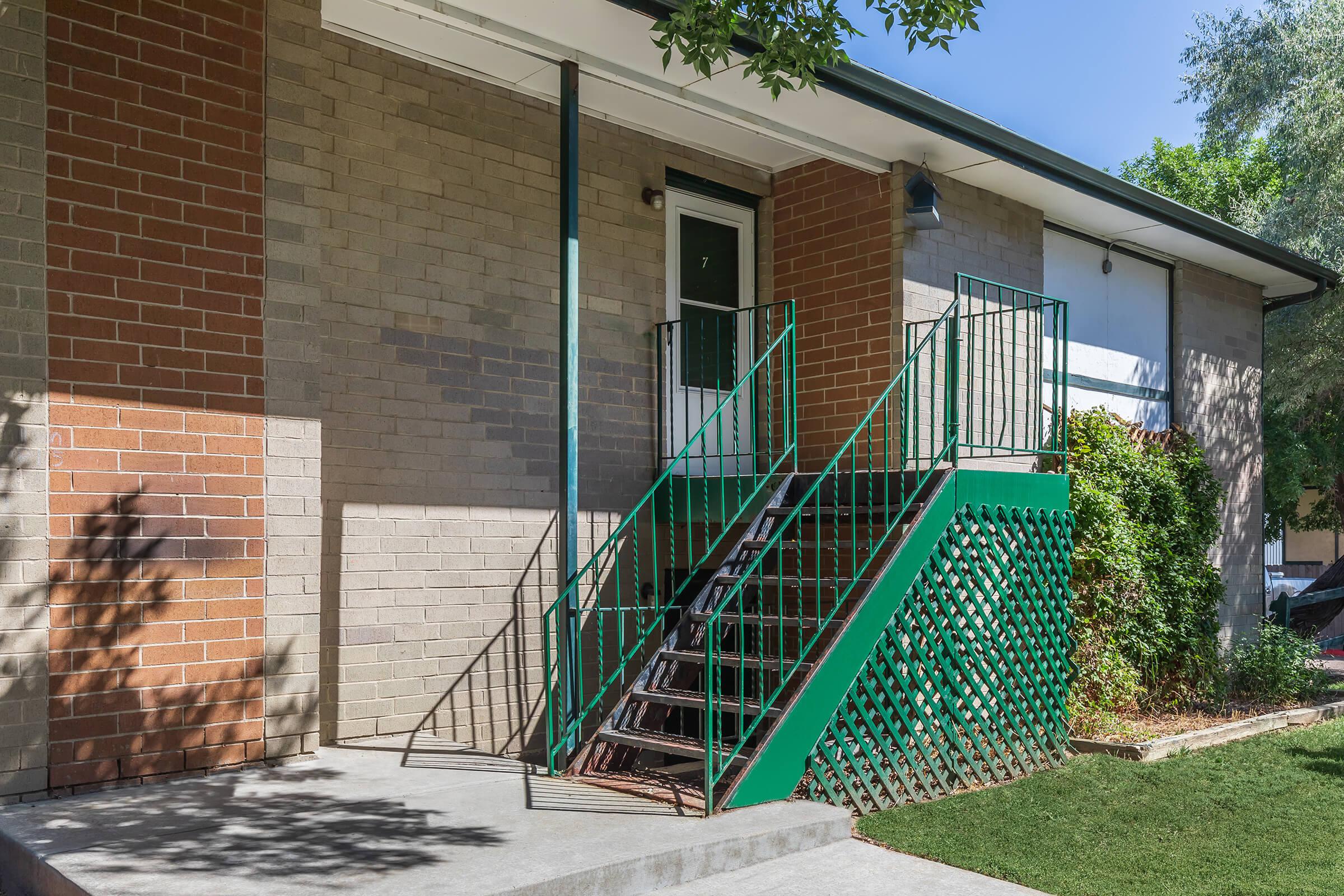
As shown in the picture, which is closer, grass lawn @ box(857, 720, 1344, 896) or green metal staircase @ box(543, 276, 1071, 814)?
grass lawn @ box(857, 720, 1344, 896)

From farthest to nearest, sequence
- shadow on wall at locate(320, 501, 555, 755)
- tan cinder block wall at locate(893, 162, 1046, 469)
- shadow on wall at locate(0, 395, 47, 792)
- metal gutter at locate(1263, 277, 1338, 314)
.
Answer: metal gutter at locate(1263, 277, 1338, 314) → tan cinder block wall at locate(893, 162, 1046, 469) → shadow on wall at locate(320, 501, 555, 755) → shadow on wall at locate(0, 395, 47, 792)

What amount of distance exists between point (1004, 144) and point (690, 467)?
2.94 meters

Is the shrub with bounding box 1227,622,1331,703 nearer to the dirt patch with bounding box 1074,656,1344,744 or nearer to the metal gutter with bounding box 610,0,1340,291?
the dirt patch with bounding box 1074,656,1344,744

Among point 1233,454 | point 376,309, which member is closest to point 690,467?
point 376,309

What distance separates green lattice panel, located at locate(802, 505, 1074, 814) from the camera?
16.9 ft

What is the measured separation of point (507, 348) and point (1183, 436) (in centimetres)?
617

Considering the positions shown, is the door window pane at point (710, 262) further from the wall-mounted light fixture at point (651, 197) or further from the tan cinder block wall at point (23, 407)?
the tan cinder block wall at point (23, 407)

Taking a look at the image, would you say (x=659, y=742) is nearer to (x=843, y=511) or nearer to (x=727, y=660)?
(x=727, y=660)

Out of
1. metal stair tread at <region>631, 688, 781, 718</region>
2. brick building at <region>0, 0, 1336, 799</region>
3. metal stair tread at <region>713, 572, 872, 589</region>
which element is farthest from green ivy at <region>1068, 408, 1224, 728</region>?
metal stair tread at <region>631, 688, 781, 718</region>

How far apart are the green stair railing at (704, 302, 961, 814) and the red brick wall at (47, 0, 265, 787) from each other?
209 cm

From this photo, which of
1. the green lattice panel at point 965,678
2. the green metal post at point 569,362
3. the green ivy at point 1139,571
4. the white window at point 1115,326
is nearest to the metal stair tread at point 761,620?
the green lattice panel at point 965,678

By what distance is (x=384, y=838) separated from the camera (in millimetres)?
3918

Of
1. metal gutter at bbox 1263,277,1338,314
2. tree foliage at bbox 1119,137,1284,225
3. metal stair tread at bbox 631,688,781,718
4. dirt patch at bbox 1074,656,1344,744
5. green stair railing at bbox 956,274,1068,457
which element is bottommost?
dirt patch at bbox 1074,656,1344,744

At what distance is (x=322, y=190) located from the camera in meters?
5.86
